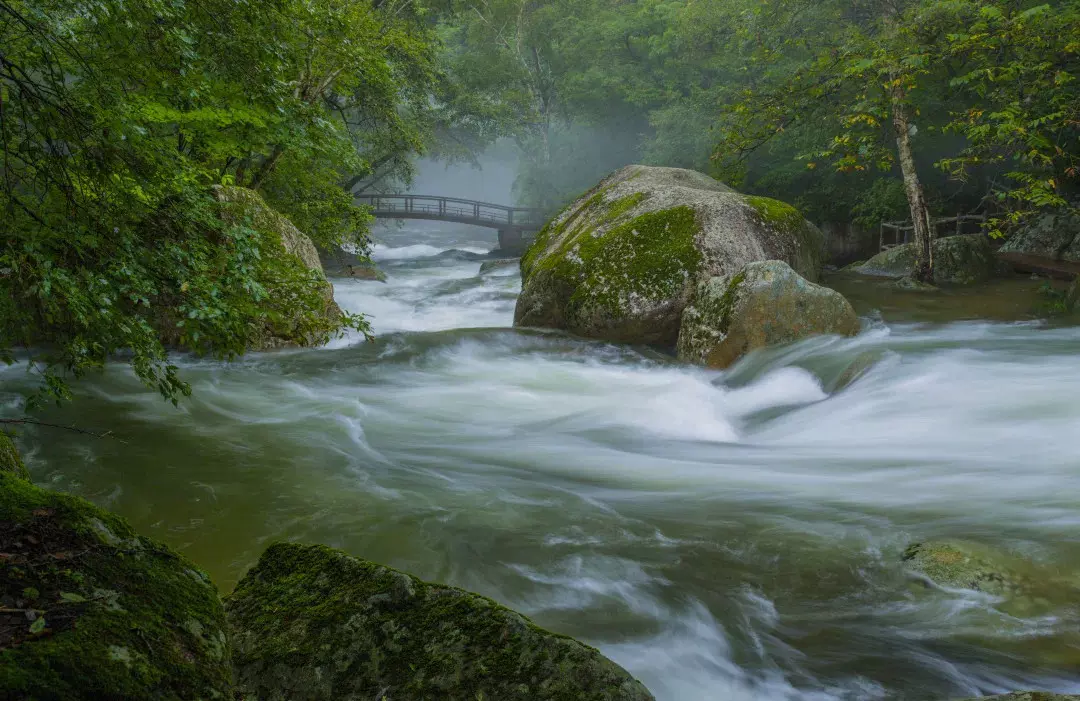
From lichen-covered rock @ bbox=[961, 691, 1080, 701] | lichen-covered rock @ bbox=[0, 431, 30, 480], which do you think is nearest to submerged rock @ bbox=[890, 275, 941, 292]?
lichen-covered rock @ bbox=[961, 691, 1080, 701]

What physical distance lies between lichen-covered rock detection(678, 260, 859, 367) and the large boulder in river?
65 centimetres

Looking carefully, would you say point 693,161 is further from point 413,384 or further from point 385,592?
point 385,592

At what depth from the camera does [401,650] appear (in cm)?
210

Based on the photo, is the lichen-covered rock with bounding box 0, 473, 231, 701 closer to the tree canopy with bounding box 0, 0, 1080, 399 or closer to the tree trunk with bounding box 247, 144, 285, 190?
the tree canopy with bounding box 0, 0, 1080, 399

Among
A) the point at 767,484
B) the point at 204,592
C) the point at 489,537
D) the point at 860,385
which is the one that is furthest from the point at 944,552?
the point at 860,385

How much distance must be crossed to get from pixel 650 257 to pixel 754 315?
1.75 m

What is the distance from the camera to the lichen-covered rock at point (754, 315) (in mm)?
8984

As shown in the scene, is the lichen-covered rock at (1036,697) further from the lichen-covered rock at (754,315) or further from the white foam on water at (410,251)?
the white foam on water at (410,251)

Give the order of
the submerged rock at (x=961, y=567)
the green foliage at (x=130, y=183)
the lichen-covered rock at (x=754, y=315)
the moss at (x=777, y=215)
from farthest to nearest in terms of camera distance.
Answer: the moss at (x=777, y=215)
the lichen-covered rock at (x=754, y=315)
the green foliage at (x=130, y=183)
the submerged rock at (x=961, y=567)

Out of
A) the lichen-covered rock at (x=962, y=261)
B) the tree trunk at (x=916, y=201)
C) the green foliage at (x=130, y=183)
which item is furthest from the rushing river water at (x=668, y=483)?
the lichen-covered rock at (x=962, y=261)

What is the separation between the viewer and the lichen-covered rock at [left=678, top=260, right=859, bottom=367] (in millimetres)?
8984

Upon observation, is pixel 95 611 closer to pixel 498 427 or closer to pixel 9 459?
pixel 9 459

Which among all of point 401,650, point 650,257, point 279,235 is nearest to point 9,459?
point 401,650

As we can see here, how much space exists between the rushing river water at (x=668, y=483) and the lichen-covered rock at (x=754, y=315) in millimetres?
332
